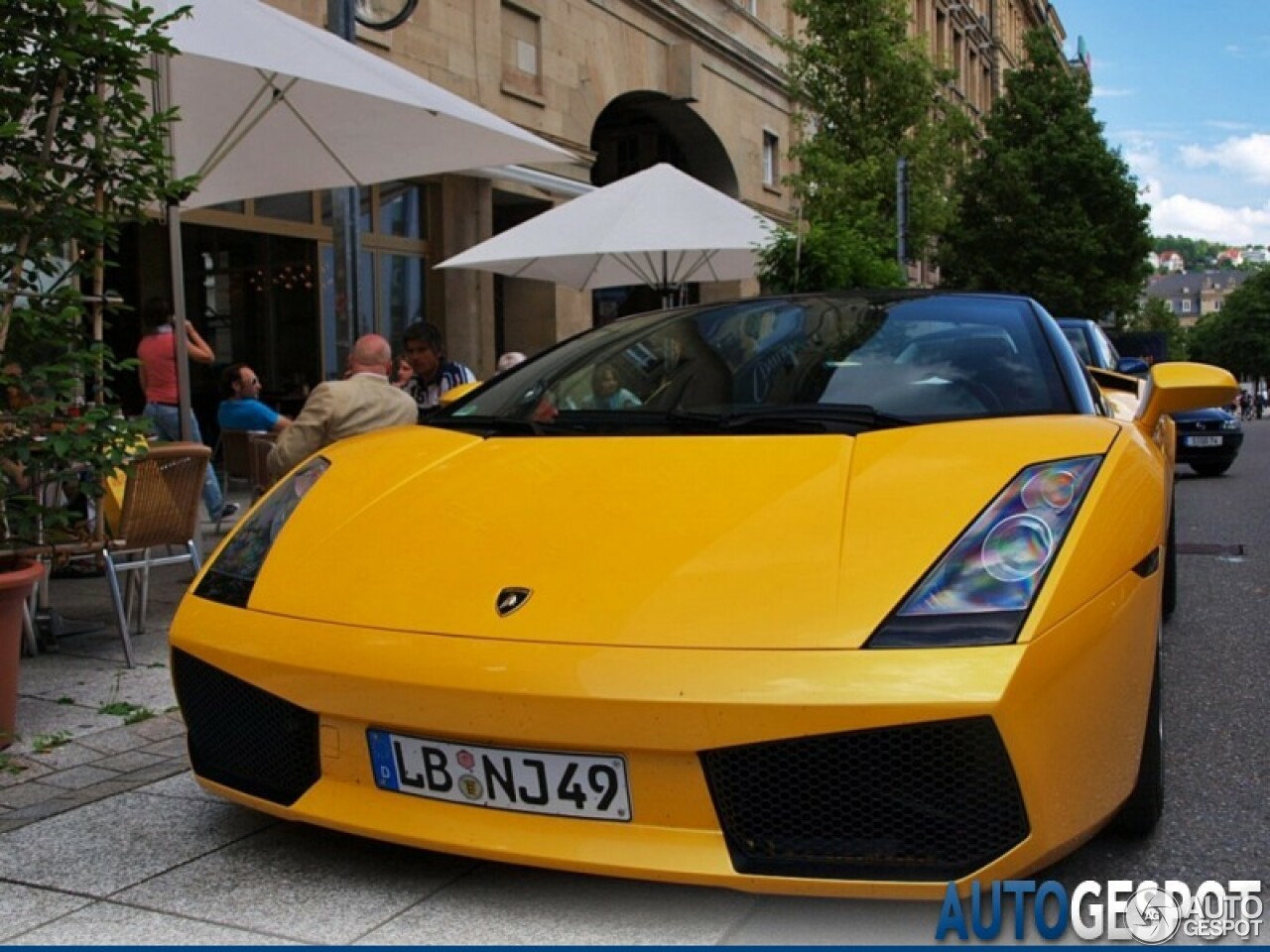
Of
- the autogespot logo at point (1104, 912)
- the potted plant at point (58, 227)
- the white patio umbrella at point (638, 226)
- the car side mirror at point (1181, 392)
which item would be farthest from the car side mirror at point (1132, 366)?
the potted plant at point (58, 227)

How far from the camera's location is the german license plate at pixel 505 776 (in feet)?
6.89

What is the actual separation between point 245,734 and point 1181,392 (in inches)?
96.6

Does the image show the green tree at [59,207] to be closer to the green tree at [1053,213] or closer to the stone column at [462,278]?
the stone column at [462,278]

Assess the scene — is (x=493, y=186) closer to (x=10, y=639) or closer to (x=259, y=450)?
(x=259, y=450)

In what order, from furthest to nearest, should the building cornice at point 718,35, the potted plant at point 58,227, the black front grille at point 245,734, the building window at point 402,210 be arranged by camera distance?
the building cornice at point 718,35 → the building window at point 402,210 → the potted plant at point 58,227 → the black front grille at point 245,734

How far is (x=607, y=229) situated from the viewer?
29.4 feet

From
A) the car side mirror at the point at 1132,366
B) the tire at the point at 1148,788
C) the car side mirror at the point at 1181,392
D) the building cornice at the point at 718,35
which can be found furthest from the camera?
the building cornice at the point at 718,35

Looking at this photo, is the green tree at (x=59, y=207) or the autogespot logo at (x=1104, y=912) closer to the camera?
the autogespot logo at (x=1104, y=912)

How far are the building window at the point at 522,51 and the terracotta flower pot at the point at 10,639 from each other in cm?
1264

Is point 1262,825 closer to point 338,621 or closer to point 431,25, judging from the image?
point 338,621

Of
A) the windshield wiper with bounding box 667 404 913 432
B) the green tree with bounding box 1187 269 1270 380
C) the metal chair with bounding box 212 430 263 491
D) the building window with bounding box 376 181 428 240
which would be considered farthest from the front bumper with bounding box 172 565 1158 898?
the green tree with bounding box 1187 269 1270 380

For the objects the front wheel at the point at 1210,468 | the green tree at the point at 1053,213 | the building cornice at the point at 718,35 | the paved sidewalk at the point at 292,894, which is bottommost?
the front wheel at the point at 1210,468

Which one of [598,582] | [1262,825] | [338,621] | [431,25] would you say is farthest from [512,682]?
[431,25]

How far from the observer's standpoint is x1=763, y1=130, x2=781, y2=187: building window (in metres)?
23.3
